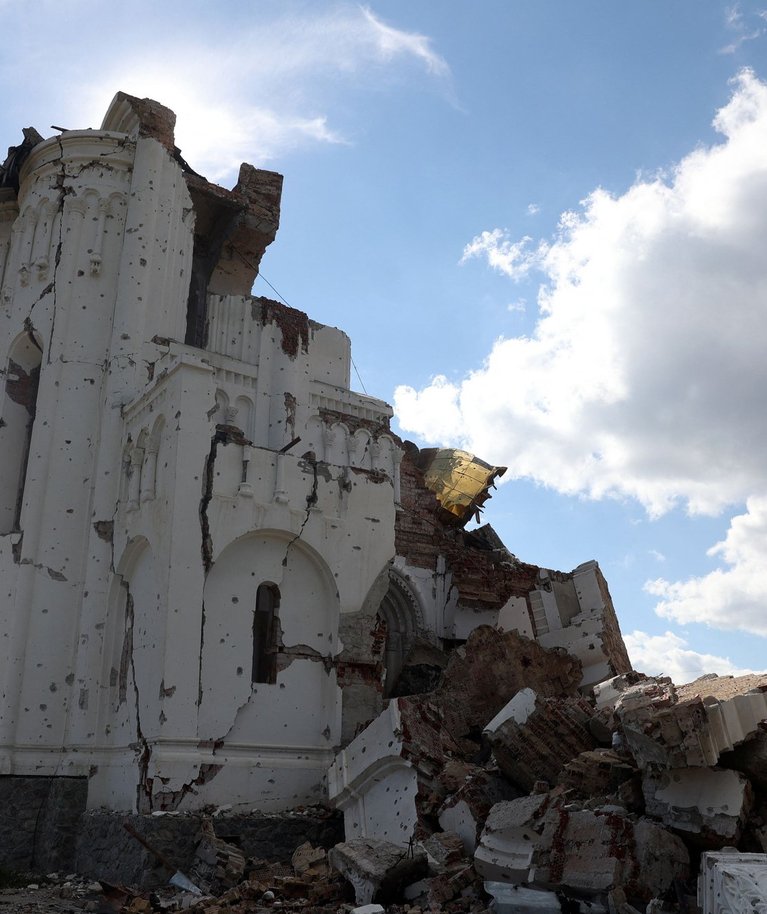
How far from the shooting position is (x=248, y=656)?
440 inches

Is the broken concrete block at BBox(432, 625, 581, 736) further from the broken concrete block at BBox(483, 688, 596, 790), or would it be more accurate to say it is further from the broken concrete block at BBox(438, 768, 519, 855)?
the broken concrete block at BBox(483, 688, 596, 790)

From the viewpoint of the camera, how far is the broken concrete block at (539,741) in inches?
341

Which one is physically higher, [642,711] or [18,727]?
[18,727]

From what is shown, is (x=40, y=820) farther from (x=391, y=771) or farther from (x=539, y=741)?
(x=539, y=741)

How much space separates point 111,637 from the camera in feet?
39.7

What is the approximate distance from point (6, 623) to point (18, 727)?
4.52ft

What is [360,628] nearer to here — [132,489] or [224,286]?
[132,489]

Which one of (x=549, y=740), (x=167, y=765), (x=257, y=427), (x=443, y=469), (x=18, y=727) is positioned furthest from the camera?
(x=443, y=469)

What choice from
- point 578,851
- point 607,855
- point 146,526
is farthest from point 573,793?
point 146,526

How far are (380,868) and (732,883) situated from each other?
333 centimetres

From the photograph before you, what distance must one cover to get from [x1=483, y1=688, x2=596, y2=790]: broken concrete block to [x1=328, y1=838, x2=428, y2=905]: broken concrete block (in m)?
1.21

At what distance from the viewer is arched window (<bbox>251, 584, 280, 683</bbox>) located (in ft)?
37.6

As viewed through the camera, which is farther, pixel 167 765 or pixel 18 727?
pixel 18 727

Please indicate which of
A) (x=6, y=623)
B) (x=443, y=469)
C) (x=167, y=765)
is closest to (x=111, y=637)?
(x=6, y=623)
